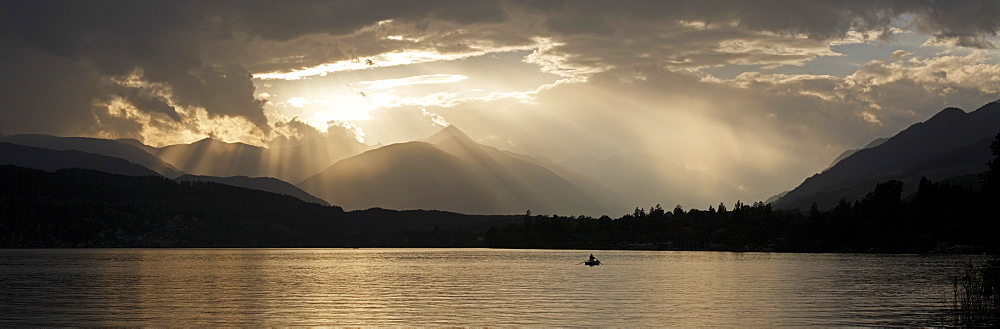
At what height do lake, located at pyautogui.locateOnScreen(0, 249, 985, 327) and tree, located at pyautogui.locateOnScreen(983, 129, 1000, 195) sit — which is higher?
tree, located at pyautogui.locateOnScreen(983, 129, 1000, 195)

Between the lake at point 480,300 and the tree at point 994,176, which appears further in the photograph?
the tree at point 994,176

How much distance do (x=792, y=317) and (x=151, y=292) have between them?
86259mm

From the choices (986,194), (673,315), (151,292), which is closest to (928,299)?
(986,194)

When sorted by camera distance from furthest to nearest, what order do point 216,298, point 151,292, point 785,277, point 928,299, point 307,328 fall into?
point 785,277 → point 151,292 → point 216,298 → point 928,299 → point 307,328

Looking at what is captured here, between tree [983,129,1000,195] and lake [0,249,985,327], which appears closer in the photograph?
lake [0,249,985,327]

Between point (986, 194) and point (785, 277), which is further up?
point (986, 194)

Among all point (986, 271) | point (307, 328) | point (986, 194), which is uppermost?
point (986, 194)

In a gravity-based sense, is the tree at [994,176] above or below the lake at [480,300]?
above

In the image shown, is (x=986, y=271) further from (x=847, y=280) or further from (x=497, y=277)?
(x=497, y=277)

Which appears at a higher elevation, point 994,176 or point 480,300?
point 994,176

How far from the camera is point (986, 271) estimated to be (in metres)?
86.4

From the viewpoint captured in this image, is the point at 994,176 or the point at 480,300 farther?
the point at 480,300

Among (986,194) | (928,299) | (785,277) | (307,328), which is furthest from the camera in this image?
(785,277)

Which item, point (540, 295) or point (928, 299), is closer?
point (928, 299)
